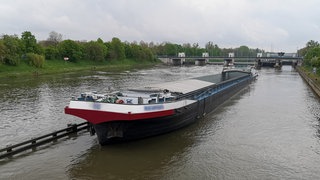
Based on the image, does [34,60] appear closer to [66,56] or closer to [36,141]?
[66,56]

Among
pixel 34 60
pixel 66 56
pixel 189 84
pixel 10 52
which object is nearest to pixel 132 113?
pixel 189 84

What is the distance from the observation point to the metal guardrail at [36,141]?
14828 mm

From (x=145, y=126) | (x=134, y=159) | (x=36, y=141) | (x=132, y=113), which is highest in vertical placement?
(x=132, y=113)

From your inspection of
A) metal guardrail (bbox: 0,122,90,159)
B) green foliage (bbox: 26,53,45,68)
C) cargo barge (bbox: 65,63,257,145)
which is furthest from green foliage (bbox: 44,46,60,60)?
metal guardrail (bbox: 0,122,90,159)

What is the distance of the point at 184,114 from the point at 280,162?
642cm

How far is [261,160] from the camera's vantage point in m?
15.3

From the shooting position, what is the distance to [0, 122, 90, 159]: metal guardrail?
14.8 meters

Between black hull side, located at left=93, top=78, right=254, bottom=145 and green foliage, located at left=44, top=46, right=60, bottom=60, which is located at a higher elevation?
green foliage, located at left=44, top=46, right=60, bottom=60

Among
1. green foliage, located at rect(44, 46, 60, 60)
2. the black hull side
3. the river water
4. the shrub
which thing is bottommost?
the river water

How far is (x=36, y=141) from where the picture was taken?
16.6 meters

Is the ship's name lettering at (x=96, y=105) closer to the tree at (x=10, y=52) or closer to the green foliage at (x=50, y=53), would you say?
the tree at (x=10, y=52)

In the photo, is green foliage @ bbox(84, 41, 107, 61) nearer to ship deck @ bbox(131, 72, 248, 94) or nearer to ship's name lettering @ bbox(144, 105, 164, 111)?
ship deck @ bbox(131, 72, 248, 94)

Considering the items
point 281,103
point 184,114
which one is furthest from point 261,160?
point 281,103

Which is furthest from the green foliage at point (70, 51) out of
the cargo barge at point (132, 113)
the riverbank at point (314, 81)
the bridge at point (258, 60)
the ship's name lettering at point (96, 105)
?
the ship's name lettering at point (96, 105)
